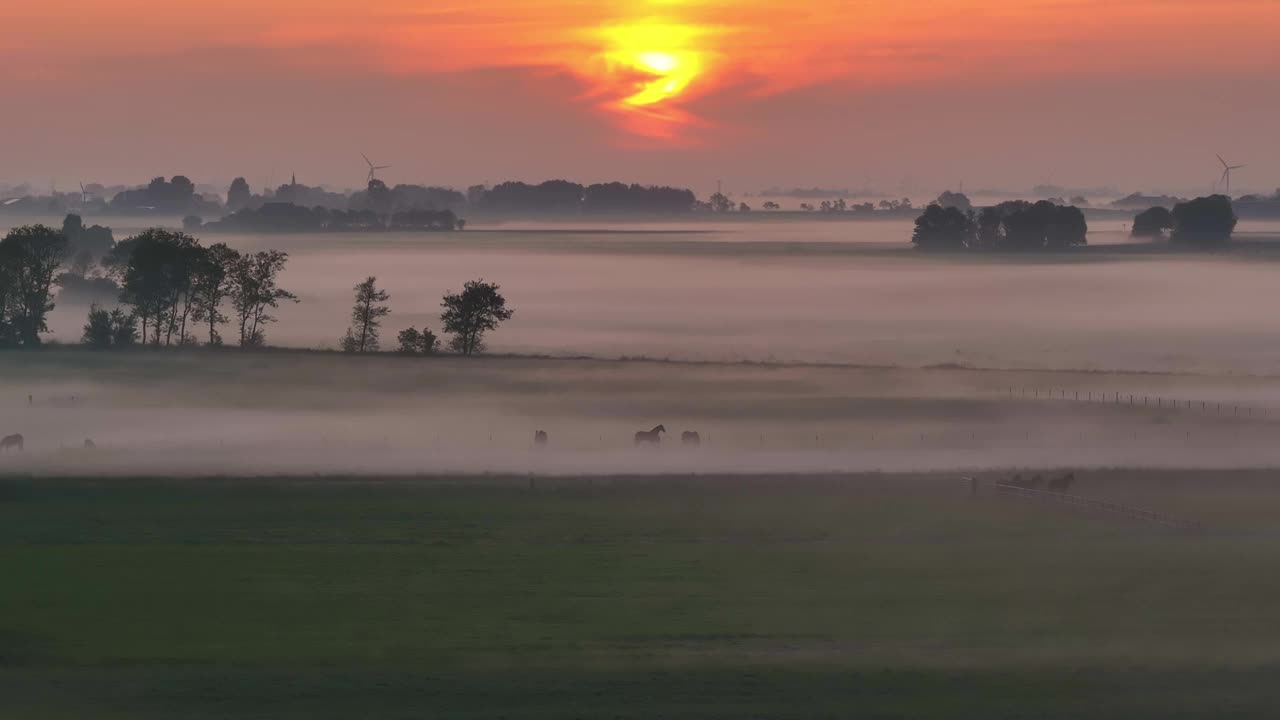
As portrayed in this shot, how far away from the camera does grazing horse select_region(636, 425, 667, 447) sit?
7619cm

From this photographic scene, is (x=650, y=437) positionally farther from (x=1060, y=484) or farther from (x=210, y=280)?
(x=210, y=280)

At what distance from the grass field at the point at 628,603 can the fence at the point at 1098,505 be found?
1193mm

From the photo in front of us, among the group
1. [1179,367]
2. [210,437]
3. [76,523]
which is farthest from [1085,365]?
[76,523]

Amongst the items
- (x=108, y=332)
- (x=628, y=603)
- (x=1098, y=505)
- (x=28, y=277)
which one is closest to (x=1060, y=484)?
(x=1098, y=505)

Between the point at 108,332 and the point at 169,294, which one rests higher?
the point at 169,294

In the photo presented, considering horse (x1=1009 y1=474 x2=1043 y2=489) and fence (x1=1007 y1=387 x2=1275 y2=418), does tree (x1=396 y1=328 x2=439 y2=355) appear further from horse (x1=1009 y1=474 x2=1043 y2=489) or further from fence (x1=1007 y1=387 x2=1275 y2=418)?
horse (x1=1009 y1=474 x2=1043 y2=489)

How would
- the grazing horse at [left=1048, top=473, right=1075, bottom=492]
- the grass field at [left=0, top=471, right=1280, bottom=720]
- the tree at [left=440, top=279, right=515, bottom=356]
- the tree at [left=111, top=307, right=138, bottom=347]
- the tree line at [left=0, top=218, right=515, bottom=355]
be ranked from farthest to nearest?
the tree at [left=440, top=279, right=515, bottom=356] < the tree at [left=111, top=307, right=138, bottom=347] < the tree line at [left=0, top=218, right=515, bottom=355] < the grazing horse at [left=1048, top=473, right=1075, bottom=492] < the grass field at [left=0, top=471, right=1280, bottom=720]

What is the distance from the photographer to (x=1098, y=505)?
57000 mm

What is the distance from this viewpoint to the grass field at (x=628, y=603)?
33969 mm

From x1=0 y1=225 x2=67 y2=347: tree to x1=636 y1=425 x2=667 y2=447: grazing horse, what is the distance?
56.8 m

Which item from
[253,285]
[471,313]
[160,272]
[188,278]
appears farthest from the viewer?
[188,278]

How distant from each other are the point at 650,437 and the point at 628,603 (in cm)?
3569

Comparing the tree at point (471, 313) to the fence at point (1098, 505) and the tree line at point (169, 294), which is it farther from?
the fence at point (1098, 505)

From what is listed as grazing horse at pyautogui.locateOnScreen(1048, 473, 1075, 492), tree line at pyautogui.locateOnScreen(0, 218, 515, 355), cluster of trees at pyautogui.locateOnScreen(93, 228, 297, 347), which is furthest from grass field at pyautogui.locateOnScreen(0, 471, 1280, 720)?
cluster of trees at pyautogui.locateOnScreen(93, 228, 297, 347)
